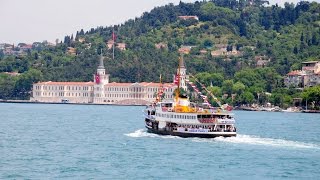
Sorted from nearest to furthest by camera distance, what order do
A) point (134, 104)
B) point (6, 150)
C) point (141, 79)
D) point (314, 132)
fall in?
point (6, 150), point (314, 132), point (134, 104), point (141, 79)

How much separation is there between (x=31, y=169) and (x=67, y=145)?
486 inches

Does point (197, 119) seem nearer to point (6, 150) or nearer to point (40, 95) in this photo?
point (6, 150)

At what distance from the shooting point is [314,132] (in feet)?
243

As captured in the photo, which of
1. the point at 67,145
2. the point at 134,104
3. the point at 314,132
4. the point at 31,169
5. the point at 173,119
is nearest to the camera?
the point at 31,169

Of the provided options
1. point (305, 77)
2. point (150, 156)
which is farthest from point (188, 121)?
point (305, 77)

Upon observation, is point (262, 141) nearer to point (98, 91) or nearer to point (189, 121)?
point (189, 121)

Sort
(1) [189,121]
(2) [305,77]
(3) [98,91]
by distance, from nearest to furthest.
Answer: (1) [189,121] → (2) [305,77] → (3) [98,91]

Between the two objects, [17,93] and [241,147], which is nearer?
[241,147]

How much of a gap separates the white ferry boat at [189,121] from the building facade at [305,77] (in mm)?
95302

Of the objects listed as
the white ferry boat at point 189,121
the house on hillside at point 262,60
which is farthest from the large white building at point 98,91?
the white ferry boat at point 189,121

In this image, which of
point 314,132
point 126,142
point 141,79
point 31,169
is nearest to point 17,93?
point 141,79

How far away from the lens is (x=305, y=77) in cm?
15850

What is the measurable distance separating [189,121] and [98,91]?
122479 mm

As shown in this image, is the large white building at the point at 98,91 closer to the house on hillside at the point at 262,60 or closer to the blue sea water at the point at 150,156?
A: the house on hillside at the point at 262,60
